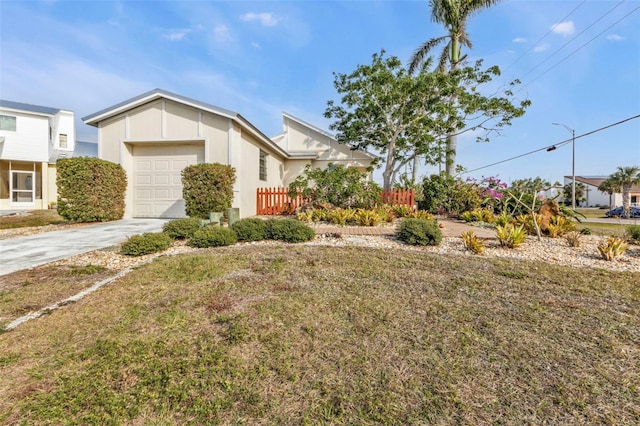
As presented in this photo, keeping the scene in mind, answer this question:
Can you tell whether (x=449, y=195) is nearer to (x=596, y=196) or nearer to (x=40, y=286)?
(x=40, y=286)

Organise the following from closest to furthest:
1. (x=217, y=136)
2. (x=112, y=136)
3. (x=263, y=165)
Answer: (x=217, y=136), (x=112, y=136), (x=263, y=165)

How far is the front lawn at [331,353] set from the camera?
1688mm

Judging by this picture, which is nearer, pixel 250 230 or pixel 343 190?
pixel 250 230

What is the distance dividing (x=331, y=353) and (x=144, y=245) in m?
4.42

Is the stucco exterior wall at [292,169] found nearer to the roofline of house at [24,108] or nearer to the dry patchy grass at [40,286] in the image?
the dry patchy grass at [40,286]

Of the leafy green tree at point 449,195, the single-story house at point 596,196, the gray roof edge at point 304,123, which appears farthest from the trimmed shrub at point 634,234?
the single-story house at point 596,196

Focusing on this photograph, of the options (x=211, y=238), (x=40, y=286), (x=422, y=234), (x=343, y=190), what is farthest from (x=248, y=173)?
(x=40, y=286)

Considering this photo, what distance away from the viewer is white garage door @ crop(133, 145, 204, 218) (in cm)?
1030

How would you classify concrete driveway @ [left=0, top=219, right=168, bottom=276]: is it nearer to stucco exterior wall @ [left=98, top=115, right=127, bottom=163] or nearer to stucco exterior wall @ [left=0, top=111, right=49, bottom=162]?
stucco exterior wall @ [left=98, top=115, right=127, bottom=163]

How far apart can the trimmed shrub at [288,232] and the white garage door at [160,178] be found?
220 inches

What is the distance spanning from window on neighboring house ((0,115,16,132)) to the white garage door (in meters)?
11.8

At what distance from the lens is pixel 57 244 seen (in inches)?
237

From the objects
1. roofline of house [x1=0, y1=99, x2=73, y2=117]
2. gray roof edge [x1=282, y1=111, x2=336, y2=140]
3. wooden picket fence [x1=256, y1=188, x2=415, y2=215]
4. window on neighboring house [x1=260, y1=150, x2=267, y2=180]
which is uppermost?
roofline of house [x1=0, y1=99, x2=73, y2=117]

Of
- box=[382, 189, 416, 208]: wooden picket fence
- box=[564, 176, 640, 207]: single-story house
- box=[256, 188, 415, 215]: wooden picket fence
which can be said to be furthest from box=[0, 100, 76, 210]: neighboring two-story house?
box=[564, 176, 640, 207]: single-story house
